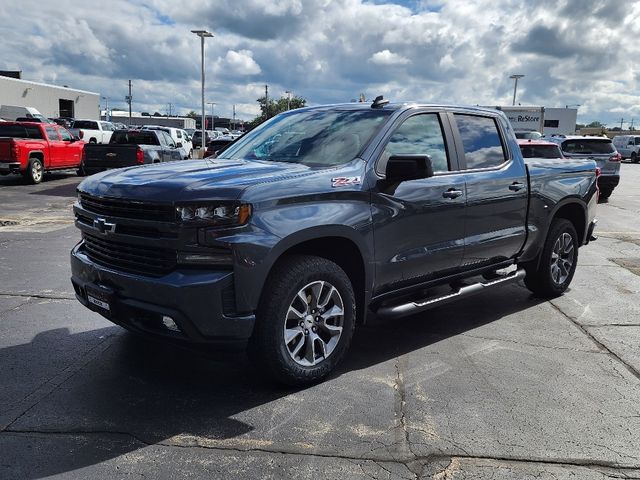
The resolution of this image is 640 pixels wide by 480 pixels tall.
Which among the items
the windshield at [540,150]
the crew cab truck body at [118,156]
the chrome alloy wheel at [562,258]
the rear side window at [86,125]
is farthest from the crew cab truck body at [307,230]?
the rear side window at [86,125]

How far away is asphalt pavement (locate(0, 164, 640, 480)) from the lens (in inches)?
124

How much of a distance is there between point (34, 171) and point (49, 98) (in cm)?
4255

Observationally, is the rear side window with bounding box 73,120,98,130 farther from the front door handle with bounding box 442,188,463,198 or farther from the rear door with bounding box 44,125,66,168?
the front door handle with bounding box 442,188,463,198

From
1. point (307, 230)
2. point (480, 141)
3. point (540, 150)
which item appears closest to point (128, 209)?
point (307, 230)

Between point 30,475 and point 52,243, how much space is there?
6.90m

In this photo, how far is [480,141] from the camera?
18.0 ft

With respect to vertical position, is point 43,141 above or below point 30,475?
above

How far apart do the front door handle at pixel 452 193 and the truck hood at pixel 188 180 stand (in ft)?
4.20

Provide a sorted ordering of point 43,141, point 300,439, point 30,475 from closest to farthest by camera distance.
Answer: point 30,475 < point 300,439 < point 43,141

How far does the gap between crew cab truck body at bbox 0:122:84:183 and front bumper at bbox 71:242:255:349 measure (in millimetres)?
15437

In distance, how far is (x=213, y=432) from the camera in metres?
3.45

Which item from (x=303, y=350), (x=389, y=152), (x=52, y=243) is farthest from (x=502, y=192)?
(x=52, y=243)

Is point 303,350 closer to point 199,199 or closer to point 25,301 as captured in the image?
point 199,199

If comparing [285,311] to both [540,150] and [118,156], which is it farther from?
[118,156]
